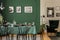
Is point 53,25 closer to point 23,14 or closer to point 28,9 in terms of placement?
point 28,9

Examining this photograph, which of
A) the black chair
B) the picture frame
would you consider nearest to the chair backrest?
the black chair

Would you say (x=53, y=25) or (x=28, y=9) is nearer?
(x=53, y=25)

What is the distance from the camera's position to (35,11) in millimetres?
10688

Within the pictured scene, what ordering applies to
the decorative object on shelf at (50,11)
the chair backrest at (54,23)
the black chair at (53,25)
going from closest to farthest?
the black chair at (53,25) → the chair backrest at (54,23) → the decorative object on shelf at (50,11)

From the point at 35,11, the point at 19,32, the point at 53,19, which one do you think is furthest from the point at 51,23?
the point at 19,32

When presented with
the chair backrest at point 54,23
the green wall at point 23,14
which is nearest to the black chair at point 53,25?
the chair backrest at point 54,23

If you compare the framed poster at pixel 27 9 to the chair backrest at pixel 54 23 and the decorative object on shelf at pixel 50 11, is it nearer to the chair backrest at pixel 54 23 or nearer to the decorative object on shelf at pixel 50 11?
the decorative object on shelf at pixel 50 11

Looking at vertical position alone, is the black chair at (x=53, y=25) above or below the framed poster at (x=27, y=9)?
below

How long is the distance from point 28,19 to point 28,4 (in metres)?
0.97

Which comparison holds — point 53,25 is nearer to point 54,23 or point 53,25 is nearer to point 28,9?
point 54,23

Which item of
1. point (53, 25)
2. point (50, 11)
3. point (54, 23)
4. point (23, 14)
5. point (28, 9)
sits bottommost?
point (53, 25)

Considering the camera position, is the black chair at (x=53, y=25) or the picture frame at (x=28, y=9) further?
the picture frame at (x=28, y=9)

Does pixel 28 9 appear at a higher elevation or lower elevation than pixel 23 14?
higher

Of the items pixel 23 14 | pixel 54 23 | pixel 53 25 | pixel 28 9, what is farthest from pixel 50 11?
pixel 23 14
